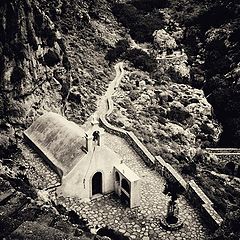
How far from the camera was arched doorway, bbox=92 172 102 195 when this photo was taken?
31.2m

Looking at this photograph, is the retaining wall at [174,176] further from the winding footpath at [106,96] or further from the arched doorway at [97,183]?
the arched doorway at [97,183]

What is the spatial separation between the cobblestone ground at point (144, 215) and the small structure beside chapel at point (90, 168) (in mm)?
805

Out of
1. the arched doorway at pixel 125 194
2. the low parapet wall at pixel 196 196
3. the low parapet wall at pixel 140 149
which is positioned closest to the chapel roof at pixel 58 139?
the arched doorway at pixel 125 194

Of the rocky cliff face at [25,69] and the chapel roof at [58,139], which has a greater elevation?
the rocky cliff face at [25,69]

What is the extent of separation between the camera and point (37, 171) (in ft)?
110

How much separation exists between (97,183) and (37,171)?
224 inches

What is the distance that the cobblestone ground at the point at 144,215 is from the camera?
2789cm

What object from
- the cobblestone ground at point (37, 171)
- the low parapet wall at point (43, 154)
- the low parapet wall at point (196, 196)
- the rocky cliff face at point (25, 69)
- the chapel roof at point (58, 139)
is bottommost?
the low parapet wall at point (196, 196)


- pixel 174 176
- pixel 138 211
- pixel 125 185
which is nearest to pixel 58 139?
pixel 125 185

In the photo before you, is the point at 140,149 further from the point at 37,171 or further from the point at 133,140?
the point at 37,171

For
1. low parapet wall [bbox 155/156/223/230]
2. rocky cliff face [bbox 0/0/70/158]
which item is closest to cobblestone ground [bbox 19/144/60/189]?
rocky cliff face [bbox 0/0/70/158]

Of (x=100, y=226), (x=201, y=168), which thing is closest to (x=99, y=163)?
(x=100, y=226)

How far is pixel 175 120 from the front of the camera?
55344mm

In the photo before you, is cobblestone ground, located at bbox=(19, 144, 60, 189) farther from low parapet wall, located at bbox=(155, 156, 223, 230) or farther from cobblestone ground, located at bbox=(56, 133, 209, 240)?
low parapet wall, located at bbox=(155, 156, 223, 230)
